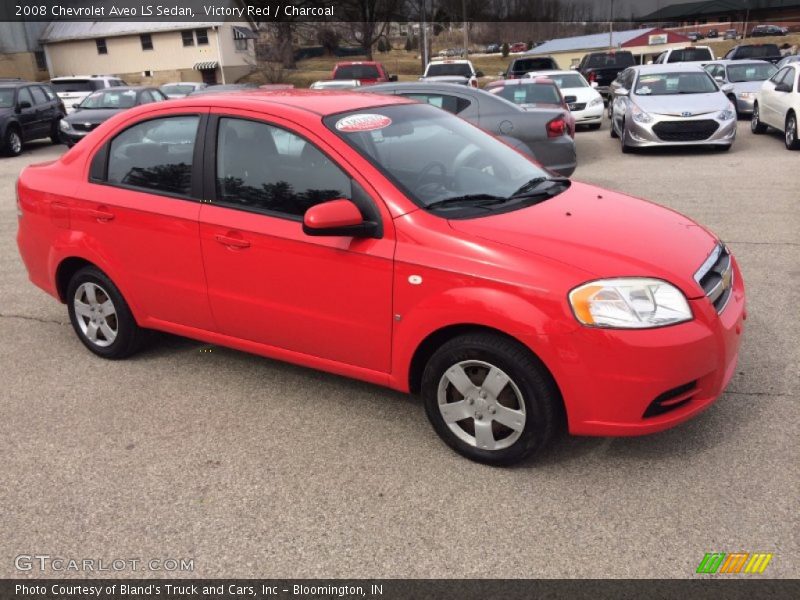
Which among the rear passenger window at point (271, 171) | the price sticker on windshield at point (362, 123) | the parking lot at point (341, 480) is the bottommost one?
the parking lot at point (341, 480)

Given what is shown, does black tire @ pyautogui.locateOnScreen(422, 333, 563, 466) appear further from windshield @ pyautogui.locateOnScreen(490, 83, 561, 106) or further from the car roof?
windshield @ pyautogui.locateOnScreen(490, 83, 561, 106)

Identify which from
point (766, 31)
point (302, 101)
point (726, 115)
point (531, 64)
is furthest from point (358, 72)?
point (766, 31)

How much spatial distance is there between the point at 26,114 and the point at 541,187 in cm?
1693

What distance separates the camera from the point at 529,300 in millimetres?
3078

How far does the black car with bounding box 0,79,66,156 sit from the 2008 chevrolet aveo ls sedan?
14.1m

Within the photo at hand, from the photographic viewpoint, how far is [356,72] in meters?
21.3

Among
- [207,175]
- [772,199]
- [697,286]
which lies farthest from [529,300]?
[772,199]

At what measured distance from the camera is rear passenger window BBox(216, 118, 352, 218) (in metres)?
3.65

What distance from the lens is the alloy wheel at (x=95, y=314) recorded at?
4.65 meters

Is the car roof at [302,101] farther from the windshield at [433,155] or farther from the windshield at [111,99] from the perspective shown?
the windshield at [111,99]

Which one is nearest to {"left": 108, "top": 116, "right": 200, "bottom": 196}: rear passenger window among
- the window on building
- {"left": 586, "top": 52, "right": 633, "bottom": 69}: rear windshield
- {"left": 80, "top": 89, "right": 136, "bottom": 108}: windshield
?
{"left": 80, "top": 89, "right": 136, "bottom": 108}: windshield

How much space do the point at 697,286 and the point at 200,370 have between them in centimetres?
297

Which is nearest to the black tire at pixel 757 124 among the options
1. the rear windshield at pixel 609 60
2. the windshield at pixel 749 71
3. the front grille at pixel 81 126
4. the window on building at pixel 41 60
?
the windshield at pixel 749 71

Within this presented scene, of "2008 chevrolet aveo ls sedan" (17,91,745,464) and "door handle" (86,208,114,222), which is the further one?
"door handle" (86,208,114,222)
